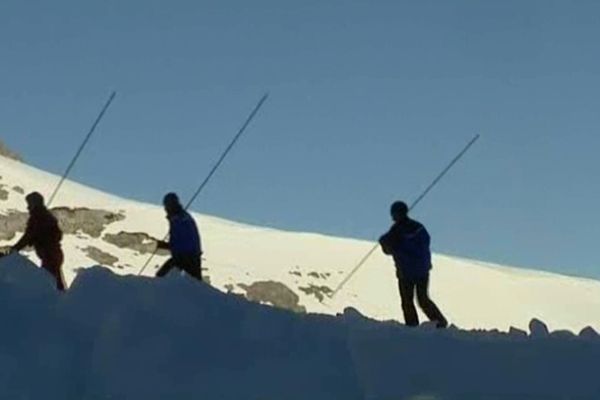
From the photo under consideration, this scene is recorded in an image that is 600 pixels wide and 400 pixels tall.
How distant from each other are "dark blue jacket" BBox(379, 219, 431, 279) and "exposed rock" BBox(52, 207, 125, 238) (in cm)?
5554

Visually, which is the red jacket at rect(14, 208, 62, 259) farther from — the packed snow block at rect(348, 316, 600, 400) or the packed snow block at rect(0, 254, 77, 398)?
the packed snow block at rect(348, 316, 600, 400)

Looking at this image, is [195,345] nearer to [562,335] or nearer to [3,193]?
[562,335]

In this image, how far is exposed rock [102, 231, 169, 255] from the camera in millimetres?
67125

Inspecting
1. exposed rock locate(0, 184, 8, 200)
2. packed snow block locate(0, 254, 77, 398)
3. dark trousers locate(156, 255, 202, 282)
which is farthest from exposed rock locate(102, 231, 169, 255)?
packed snow block locate(0, 254, 77, 398)

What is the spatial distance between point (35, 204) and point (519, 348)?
593 centimetres

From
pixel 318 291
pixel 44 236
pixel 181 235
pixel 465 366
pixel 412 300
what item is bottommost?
pixel 44 236

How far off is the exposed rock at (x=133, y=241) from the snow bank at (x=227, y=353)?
57115 mm

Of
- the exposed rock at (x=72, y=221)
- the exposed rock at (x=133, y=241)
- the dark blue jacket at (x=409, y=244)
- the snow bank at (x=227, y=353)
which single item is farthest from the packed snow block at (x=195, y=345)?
the exposed rock at (x=133, y=241)

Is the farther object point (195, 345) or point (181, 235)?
point (181, 235)

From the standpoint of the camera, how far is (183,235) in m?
13.7

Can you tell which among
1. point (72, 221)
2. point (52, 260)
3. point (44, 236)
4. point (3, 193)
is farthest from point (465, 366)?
point (3, 193)

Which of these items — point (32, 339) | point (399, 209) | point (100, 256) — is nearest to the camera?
point (32, 339)

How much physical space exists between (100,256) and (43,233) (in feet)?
164

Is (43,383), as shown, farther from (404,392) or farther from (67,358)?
(404,392)
